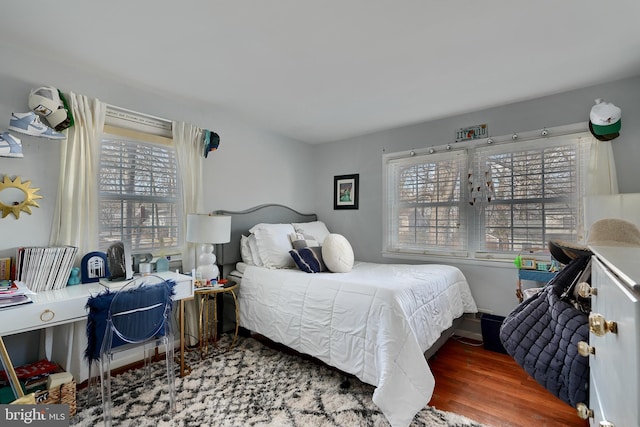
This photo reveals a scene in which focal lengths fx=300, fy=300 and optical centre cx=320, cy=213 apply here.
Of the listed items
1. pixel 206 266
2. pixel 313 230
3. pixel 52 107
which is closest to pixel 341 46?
pixel 52 107

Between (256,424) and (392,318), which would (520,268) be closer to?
(392,318)

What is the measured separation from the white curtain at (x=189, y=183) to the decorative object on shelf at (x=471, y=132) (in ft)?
8.86

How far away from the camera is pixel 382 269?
9.75 ft

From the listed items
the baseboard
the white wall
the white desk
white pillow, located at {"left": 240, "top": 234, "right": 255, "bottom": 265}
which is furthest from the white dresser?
the white wall

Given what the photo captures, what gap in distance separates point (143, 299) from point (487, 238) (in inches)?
120

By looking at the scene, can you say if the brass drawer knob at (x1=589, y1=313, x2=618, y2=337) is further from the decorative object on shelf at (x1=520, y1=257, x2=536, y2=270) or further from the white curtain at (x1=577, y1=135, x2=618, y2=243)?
the decorative object on shelf at (x1=520, y1=257, x2=536, y2=270)

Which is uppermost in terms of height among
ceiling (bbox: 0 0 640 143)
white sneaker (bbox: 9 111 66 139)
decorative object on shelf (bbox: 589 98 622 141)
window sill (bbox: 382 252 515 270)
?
ceiling (bbox: 0 0 640 143)

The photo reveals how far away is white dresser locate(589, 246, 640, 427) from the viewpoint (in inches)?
18.0

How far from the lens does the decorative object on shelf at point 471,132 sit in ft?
9.99

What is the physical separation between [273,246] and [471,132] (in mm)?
2364

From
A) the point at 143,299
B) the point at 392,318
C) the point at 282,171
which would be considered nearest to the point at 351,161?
the point at 282,171

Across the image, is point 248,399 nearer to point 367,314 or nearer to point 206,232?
point 367,314

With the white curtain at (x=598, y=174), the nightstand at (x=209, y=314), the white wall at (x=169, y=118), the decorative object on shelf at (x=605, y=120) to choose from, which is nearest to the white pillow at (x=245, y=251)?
the nightstand at (x=209, y=314)

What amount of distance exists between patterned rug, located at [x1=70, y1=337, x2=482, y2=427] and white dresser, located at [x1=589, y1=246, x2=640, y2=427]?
1.34 m
